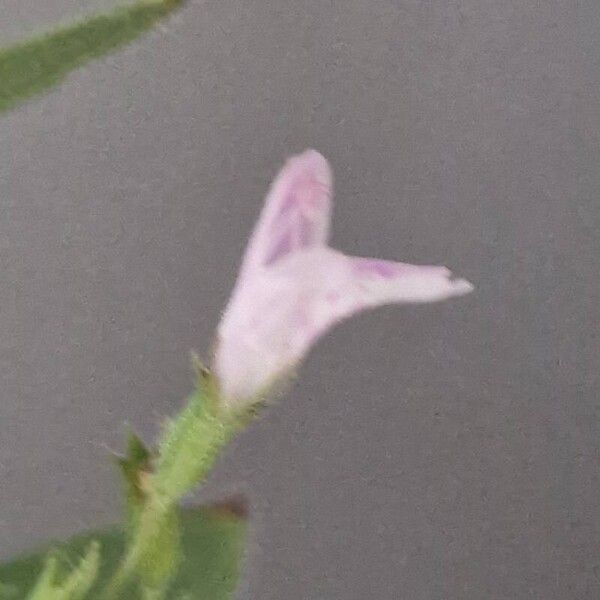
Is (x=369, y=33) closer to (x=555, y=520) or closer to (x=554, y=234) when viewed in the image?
(x=554, y=234)

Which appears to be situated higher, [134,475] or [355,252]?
[134,475]

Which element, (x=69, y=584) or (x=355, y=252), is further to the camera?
(x=355, y=252)

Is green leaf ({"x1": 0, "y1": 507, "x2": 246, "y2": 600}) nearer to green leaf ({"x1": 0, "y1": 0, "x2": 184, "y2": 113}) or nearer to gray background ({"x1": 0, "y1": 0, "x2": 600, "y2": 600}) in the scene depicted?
green leaf ({"x1": 0, "y1": 0, "x2": 184, "y2": 113})

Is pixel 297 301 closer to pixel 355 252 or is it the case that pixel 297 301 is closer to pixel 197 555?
pixel 197 555

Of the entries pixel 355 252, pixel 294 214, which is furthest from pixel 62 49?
pixel 355 252

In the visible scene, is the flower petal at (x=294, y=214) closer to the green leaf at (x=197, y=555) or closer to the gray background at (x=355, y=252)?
the green leaf at (x=197, y=555)

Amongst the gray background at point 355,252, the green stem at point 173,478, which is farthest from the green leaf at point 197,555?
the gray background at point 355,252
